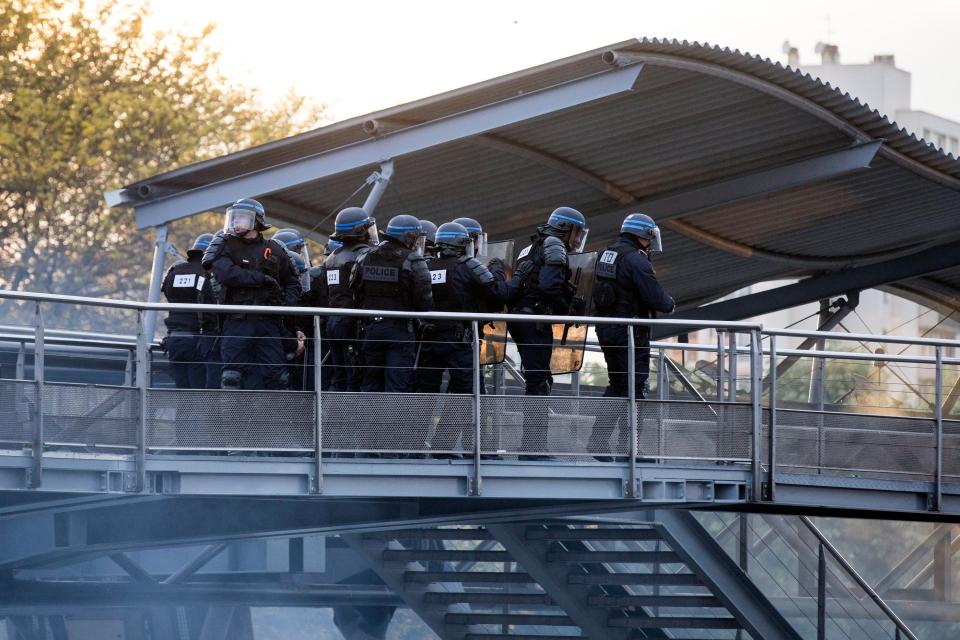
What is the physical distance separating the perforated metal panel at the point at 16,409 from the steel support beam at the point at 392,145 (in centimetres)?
481

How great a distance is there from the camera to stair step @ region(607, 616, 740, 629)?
1411cm

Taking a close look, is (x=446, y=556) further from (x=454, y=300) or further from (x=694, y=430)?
(x=694, y=430)

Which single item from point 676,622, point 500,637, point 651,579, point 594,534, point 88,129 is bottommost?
point 500,637

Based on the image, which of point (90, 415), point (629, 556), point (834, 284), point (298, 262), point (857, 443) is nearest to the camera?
point (90, 415)

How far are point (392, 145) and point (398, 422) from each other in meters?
4.42

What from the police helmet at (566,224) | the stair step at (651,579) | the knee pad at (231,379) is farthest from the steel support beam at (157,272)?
the stair step at (651,579)

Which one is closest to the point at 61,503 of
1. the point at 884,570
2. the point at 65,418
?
the point at 65,418

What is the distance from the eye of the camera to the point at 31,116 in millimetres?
34438

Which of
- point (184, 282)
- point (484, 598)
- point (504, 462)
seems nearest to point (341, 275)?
point (184, 282)

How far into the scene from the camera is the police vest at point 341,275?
37.1 ft

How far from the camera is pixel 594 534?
14172 millimetres

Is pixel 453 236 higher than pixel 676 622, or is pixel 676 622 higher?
pixel 453 236

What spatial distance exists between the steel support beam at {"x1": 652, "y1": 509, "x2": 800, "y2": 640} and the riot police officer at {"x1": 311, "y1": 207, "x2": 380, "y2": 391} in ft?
13.5

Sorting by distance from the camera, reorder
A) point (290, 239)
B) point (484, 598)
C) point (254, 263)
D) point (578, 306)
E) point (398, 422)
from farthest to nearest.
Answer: point (484, 598)
point (290, 239)
point (578, 306)
point (254, 263)
point (398, 422)
